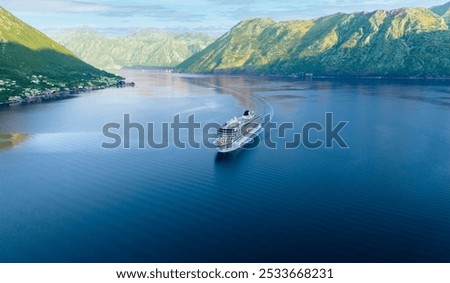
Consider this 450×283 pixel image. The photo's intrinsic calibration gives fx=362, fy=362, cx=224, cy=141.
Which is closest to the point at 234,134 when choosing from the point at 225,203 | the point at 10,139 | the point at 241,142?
the point at 241,142

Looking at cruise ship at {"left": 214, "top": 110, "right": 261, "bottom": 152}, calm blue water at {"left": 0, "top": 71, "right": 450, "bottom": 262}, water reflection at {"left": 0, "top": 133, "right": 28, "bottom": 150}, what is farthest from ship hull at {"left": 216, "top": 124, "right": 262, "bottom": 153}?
water reflection at {"left": 0, "top": 133, "right": 28, "bottom": 150}

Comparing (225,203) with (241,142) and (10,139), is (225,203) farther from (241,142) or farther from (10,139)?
(10,139)

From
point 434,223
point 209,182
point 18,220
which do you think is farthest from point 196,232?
point 434,223

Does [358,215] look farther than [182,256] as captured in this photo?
Yes

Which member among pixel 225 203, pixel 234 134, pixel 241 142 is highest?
pixel 234 134

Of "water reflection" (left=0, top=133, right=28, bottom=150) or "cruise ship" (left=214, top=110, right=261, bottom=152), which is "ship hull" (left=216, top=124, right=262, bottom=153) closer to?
"cruise ship" (left=214, top=110, right=261, bottom=152)

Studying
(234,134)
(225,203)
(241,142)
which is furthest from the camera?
(241,142)

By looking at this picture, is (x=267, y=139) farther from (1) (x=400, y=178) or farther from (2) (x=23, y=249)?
(2) (x=23, y=249)
